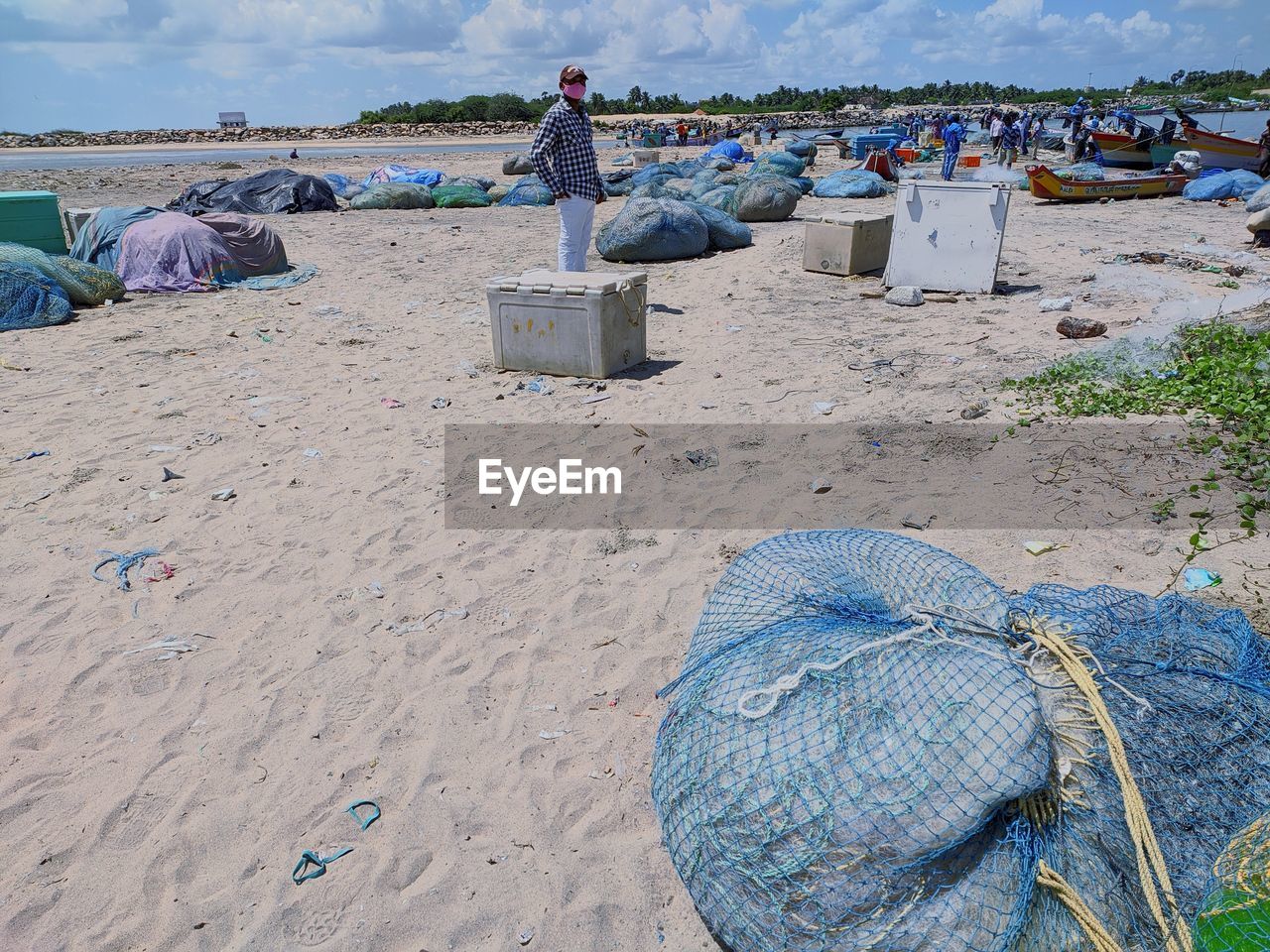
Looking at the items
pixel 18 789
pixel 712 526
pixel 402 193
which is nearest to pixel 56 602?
pixel 18 789

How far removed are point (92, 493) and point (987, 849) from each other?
4.20 m

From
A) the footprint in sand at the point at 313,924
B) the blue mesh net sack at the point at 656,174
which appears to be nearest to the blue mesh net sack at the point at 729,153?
the blue mesh net sack at the point at 656,174

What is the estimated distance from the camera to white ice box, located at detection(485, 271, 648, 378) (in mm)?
5203

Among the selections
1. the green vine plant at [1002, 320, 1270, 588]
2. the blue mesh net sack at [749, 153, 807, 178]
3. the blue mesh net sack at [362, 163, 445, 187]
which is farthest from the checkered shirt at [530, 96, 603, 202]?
the blue mesh net sack at [362, 163, 445, 187]

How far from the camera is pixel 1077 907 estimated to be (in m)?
1.50

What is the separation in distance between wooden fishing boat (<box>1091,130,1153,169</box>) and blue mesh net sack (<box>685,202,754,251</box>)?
15177 millimetres

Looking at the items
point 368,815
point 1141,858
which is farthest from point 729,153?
point 1141,858

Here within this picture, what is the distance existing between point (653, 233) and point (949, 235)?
3.00 m

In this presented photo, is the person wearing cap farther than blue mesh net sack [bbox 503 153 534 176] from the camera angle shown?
No

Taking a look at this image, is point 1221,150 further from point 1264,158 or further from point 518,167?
point 518,167

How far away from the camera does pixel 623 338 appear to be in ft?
17.9

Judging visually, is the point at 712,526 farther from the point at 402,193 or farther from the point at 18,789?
the point at 402,193

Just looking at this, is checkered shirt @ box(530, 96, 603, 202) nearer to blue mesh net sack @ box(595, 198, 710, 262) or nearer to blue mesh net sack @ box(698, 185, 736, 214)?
blue mesh net sack @ box(595, 198, 710, 262)

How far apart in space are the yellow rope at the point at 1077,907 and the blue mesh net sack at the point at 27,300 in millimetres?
8351
